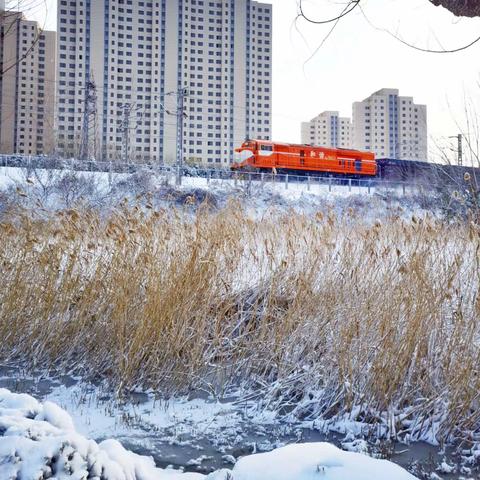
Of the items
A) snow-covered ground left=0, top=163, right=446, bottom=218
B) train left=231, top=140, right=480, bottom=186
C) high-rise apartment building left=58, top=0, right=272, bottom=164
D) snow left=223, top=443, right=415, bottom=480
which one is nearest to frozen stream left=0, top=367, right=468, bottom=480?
snow left=223, top=443, right=415, bottom=480

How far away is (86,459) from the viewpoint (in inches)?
65.6

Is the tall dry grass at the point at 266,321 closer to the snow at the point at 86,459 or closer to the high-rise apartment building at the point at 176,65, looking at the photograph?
the snow at the point at 86,459

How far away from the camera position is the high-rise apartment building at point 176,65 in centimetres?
6600

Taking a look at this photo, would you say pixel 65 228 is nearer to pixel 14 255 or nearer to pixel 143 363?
pixel 14 255

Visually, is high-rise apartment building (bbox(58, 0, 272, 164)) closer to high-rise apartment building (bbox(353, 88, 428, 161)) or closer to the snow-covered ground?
high-rise apartment building (bbox(353, 88, 428, 161))

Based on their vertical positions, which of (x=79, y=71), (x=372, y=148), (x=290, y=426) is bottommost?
(x=290, y=426)

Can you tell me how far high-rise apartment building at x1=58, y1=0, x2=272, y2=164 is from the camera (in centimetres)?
6600

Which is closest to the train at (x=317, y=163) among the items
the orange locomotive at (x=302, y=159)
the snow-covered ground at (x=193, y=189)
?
the orange locomotive at (x=302, y=159)

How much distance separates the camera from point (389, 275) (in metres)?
3.83

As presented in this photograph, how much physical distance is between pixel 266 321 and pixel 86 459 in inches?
88.8

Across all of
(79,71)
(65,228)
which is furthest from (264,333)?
(79,71)

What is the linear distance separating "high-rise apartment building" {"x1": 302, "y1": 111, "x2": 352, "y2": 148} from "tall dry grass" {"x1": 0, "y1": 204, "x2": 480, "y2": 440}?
69.0 m

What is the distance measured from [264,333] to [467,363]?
4.61ft

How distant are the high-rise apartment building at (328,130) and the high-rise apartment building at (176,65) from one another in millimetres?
5834
